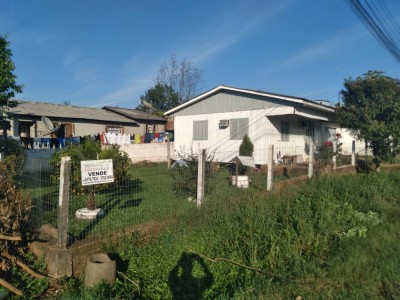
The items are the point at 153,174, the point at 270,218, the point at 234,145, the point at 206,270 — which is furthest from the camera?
the point at 234,145

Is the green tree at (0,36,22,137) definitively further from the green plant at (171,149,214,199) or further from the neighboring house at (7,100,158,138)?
the green plant at (171,149,214,199)

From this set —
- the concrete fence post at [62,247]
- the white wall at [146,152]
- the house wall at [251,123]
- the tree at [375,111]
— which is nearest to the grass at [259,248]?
the concrete fence post at [62,247]

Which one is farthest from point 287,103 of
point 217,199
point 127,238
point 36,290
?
point 36,290

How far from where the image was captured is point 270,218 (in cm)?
532

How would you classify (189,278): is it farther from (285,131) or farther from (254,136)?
(285,131)

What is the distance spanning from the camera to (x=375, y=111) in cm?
1283

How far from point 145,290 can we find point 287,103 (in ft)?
40.7

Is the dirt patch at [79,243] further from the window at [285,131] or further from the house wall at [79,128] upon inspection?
the house wall at [79,128]

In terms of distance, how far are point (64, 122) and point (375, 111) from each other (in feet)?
55.1

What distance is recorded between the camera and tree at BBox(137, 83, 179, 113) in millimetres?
44719

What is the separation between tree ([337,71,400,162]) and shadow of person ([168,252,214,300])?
10.8m

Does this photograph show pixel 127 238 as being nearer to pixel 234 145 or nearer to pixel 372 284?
pixel 372 284

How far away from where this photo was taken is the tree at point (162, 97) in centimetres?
4472

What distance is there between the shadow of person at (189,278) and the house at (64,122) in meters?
14.8
